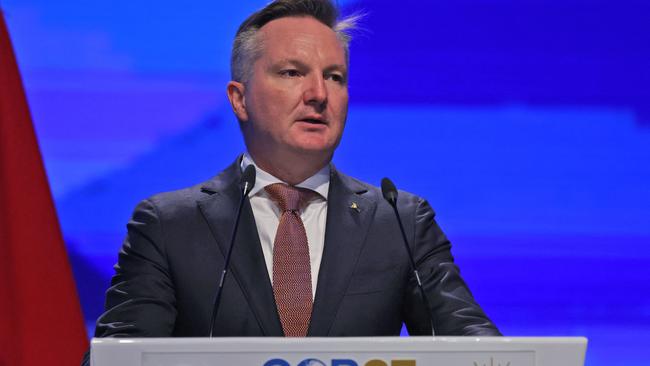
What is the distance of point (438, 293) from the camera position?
6.40ft

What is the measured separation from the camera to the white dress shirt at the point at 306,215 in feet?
6.48

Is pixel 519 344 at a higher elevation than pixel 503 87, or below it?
below

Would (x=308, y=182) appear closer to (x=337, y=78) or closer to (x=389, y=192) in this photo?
(x=337, y=78)

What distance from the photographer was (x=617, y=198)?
2.97m

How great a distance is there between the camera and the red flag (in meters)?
2.60

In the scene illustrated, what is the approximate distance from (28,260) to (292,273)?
1115 mm

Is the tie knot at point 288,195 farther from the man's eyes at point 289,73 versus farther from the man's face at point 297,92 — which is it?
the man's eyes at point 289,73

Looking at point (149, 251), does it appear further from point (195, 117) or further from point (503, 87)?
point (503, 87)

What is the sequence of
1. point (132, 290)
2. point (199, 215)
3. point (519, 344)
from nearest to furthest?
point (519, 344) → point (132, 290) → point (199, 215)

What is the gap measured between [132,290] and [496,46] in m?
1.67

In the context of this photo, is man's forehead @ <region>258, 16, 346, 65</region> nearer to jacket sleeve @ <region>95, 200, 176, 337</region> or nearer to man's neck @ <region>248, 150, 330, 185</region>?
man's neck @ <region>248, 150, 330, 185</region>

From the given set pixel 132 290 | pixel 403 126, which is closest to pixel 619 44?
pixel 403 126

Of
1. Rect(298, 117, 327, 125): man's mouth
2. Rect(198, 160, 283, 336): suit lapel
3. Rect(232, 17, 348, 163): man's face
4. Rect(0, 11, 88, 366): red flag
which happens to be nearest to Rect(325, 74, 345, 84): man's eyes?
Rect(232, 17, 348, 163): man's face

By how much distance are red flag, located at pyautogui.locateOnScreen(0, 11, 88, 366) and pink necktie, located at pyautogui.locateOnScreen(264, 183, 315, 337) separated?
3.33ft
